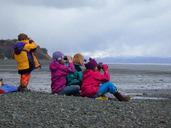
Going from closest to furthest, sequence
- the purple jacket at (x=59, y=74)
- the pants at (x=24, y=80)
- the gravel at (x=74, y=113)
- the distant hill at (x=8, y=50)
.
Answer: the gravel at (x=74, y=113), the purple jacket at (x=59, y=74), the pants at (x=24, y=80), the distant hill at (x=8, y=50)

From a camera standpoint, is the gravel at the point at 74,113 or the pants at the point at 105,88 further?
the pants at the point at 105,88

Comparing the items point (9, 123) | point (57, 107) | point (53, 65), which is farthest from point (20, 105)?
point (53, 65)

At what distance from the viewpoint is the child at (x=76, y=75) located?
707 inches

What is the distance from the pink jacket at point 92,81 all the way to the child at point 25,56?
6.14 feet

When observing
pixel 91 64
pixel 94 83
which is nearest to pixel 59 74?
pixel 91 64

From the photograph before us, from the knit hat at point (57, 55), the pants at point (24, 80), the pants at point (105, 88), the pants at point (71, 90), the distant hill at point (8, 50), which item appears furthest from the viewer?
the distant hill at point (8, 50)

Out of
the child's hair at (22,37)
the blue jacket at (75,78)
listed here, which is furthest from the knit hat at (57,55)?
the child's hair at (22,37)

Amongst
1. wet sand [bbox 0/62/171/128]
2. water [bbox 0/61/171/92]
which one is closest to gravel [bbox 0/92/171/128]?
wet sand [bbox 0/62/171/128]

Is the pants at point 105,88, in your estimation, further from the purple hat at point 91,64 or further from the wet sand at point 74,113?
the wet sand at point 74,113

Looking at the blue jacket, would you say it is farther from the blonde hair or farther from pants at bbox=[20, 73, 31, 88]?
pants at bbox=[20, 73, 31, 88]

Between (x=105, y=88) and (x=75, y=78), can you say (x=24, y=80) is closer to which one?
(x=75, y=78)

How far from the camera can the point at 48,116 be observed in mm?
12648

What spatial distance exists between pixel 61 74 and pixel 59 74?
0.20 feet

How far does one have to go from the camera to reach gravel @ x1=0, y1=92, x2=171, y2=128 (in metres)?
12.1
